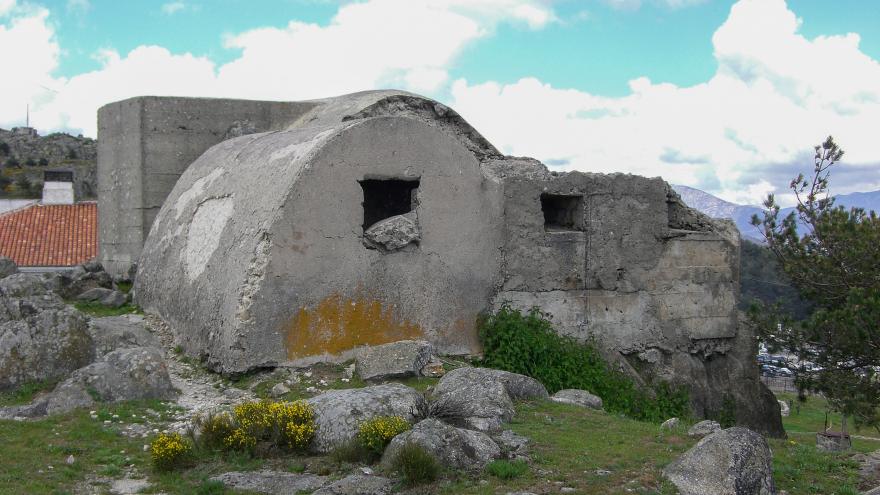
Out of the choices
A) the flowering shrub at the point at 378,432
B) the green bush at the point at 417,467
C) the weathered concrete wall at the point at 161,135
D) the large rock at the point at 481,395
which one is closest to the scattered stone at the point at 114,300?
the weathered concrete wall at the point at 161,135

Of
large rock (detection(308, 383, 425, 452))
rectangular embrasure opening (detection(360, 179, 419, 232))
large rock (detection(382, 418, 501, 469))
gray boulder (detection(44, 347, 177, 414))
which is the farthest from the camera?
rectangular embrasure opening (detection(360, 179, 419, 232))

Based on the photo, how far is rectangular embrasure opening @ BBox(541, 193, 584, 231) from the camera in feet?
35.9

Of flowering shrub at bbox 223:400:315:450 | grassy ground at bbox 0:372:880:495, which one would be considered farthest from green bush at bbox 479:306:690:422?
flowering shrub at bbox 223:400:315:450

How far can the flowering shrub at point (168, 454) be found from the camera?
20.3 feet

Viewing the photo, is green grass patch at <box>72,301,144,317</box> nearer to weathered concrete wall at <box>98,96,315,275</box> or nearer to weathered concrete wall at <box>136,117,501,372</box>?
weathered concrete wall at <box>136,117,501,372</box>

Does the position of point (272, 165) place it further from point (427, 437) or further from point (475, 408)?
point (427, 437)

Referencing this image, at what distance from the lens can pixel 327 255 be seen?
9.14 metres

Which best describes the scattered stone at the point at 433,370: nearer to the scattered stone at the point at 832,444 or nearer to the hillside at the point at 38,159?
the scattered stone at the point at 832,444

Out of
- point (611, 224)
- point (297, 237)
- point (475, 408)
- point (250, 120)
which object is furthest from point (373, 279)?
point (250, 120)

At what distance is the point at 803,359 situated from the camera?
10.7 m

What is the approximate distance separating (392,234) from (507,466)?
3988 mm

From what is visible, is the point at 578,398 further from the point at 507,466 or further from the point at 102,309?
the point at 102,309

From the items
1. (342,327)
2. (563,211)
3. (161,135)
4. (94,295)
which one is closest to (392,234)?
(342,327)

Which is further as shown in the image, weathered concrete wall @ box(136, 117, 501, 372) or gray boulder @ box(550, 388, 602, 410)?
weathered concrete wall @ box(136, 117, 501, 372)
